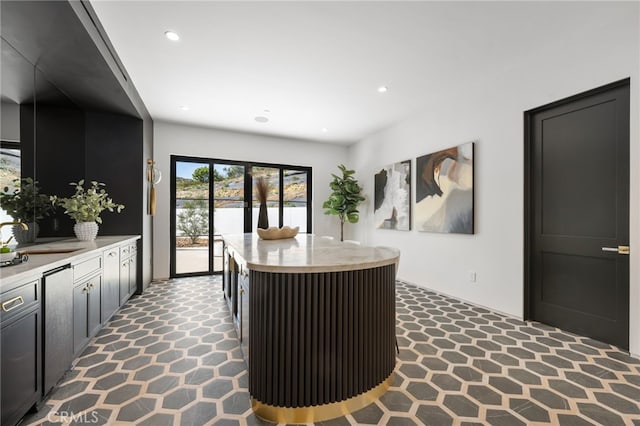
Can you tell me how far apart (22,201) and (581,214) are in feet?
16.6

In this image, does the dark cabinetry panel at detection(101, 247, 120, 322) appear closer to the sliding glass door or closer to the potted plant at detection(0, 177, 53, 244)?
the potted plant at detection(0, 177, 53, 244)

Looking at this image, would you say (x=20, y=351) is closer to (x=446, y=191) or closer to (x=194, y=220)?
(x=194, y=220)

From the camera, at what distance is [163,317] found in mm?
3162

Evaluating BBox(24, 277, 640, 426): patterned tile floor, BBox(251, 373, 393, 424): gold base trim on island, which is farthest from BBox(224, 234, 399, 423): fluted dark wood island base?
BBox(24, 277, 640, 426): patterned tile floor

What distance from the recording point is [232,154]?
17.8 ft

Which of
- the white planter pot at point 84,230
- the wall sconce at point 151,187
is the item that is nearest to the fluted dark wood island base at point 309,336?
the white planter pot at point 84,230

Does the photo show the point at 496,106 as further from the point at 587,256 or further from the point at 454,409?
the point at 454,409

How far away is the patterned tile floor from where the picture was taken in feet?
5.27

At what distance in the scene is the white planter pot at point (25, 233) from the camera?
8.13 feet

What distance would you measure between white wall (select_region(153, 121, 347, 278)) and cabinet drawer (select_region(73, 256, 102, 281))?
2.36m

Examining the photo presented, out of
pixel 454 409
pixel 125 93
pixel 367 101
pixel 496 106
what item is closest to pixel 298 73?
pixel 367 101

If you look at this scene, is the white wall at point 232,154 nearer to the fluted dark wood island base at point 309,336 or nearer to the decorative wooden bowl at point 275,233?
the decorative wooden bowl at point 275,233

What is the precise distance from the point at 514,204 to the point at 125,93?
455cm

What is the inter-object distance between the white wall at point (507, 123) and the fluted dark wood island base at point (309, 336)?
2.34m
